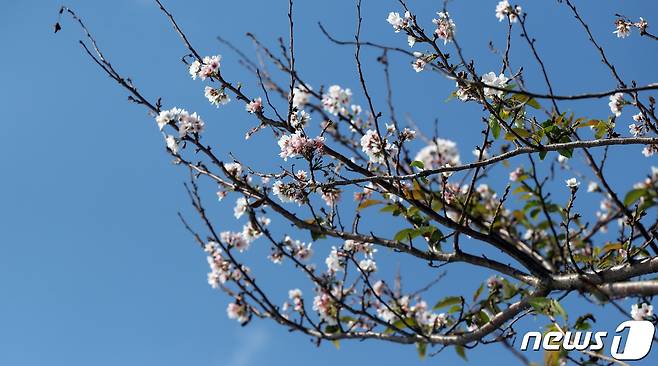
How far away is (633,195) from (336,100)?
2.01m

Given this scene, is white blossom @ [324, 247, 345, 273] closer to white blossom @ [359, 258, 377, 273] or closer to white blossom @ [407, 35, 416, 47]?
white blossom @ [359, 258, 377, 273]

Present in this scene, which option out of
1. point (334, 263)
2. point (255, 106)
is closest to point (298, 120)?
point (255, 106)

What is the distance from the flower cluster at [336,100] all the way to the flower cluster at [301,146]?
77cm

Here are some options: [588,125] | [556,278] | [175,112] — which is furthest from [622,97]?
[175,112]

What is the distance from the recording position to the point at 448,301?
11.2 ft

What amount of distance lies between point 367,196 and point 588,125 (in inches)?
65.1

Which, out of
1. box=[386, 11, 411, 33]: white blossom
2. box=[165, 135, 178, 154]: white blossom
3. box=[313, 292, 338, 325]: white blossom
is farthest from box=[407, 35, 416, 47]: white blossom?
box=[313, 292, 338, 325]: white blossom

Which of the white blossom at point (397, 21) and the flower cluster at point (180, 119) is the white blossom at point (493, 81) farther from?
the flower cluster at point (180, 119)

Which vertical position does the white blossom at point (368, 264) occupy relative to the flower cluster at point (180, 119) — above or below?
above

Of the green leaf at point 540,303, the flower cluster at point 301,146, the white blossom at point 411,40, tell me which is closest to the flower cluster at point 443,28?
the white blossom at point 411,40

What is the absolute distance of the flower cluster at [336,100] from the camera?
147 inches

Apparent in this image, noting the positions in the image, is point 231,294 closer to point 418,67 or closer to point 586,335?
point 418,67

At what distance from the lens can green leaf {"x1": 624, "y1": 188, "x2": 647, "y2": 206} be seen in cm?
329

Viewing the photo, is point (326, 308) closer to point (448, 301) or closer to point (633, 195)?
point (448, 301)
